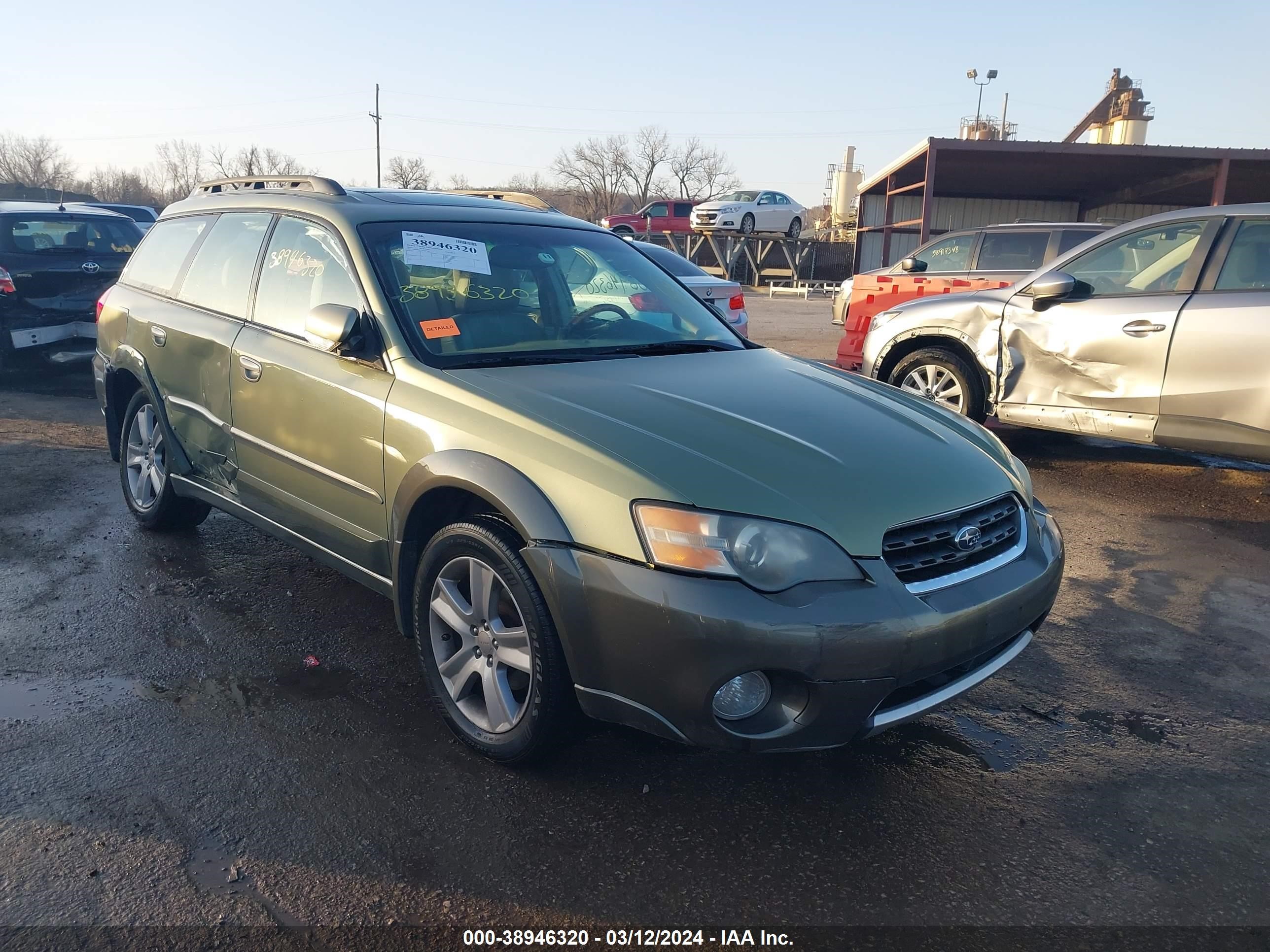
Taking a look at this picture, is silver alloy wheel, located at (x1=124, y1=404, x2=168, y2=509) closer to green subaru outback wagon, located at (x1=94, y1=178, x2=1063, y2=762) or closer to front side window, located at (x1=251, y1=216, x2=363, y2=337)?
green subaru outback wagon, located at (x1=94, y1=178, x2=1063, y2=762)

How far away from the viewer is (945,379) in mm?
7020

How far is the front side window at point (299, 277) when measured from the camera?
3.48m

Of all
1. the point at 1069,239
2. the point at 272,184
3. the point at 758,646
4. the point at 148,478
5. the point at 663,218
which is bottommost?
the point at 148,478

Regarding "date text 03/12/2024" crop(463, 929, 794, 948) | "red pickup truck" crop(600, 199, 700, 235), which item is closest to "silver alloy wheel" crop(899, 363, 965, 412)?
"date text 03/12/2024" crop(463, 929, 794, 948)

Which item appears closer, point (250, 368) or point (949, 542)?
point (949, 542)

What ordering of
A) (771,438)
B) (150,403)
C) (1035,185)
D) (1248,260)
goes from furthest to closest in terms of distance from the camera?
(1035,185), (1248,260), (150,403), (771,438)

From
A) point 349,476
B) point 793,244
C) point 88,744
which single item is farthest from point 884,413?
point 793,244

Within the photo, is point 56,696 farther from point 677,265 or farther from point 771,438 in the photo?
point 677,265

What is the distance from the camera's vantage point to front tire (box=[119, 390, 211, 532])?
481 cm

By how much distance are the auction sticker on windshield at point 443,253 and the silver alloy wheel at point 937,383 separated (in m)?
4.15

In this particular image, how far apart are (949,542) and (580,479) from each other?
1.05 m

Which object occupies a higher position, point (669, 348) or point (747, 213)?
point (747, 213)

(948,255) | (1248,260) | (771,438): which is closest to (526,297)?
(771,438)

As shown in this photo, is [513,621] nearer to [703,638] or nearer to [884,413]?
[703,638]
